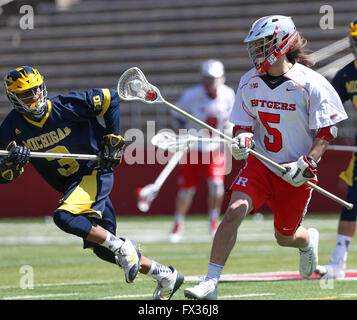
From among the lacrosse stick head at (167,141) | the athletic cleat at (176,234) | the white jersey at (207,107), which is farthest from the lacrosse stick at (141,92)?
the white jersey at (207,107)

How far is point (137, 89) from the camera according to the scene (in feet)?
16.9

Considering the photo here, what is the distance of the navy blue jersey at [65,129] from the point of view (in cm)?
538

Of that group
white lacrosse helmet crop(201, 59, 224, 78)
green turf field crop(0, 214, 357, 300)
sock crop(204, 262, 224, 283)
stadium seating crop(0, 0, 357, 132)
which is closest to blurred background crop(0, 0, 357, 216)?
stadium seating crop(0, 0, 357, 132)

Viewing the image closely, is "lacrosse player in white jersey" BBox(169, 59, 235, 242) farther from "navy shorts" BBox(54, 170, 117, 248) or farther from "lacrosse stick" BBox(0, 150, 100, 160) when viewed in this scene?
"lacrosse stick" BBox(0, 150, 100, 160)

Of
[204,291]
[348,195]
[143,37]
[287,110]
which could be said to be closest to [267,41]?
[287,110]

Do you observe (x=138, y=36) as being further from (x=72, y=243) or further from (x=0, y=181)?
(x=0, y=181)

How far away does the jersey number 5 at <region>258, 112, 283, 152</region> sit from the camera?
513 centimetres

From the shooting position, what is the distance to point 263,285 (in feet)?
19.4

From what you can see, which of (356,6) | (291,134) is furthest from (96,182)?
(356,6)

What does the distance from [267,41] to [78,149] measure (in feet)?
4.77

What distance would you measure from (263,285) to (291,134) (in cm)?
130

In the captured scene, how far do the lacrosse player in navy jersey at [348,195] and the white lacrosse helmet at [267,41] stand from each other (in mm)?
1500

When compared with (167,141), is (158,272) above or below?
below

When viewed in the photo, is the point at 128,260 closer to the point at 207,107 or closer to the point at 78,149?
the point at 78,149
